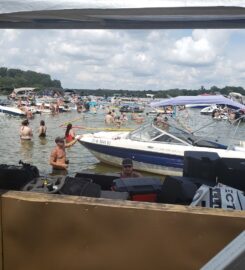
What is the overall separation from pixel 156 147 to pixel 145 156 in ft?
1.54

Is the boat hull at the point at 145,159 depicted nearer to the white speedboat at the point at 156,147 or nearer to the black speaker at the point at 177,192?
the white speedboat at the point at 156,147

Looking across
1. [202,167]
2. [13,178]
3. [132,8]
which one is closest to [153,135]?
[202,167]

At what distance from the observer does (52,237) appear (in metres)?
2.67

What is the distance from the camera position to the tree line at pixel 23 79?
4714 inches

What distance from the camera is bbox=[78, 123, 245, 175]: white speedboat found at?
12508 millimetres

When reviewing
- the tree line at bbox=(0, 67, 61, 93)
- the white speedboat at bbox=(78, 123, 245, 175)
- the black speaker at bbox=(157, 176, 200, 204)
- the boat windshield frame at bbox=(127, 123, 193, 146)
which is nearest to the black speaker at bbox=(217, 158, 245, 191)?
the black speaker at bbox=(157, 176, 200, 204)

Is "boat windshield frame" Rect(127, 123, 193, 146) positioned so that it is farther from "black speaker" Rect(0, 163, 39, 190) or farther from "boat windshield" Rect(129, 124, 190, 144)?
"black speaker" Rect(0, 163, 39, 190)

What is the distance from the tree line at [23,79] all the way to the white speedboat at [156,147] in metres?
105

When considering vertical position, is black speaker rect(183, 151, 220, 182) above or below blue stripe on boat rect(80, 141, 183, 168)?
above

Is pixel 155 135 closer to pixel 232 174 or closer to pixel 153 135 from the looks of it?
pixel 153 135

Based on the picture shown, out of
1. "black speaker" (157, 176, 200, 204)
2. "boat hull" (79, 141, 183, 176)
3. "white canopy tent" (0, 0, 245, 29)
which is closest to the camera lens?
"white canopy tent" (0, 0, 245, 29)

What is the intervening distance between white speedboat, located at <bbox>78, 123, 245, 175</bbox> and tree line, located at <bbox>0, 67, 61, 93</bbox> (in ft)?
343

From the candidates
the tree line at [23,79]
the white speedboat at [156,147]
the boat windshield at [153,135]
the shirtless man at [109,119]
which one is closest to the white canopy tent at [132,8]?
the white speedboat at [156,147]

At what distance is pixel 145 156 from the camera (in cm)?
1311
